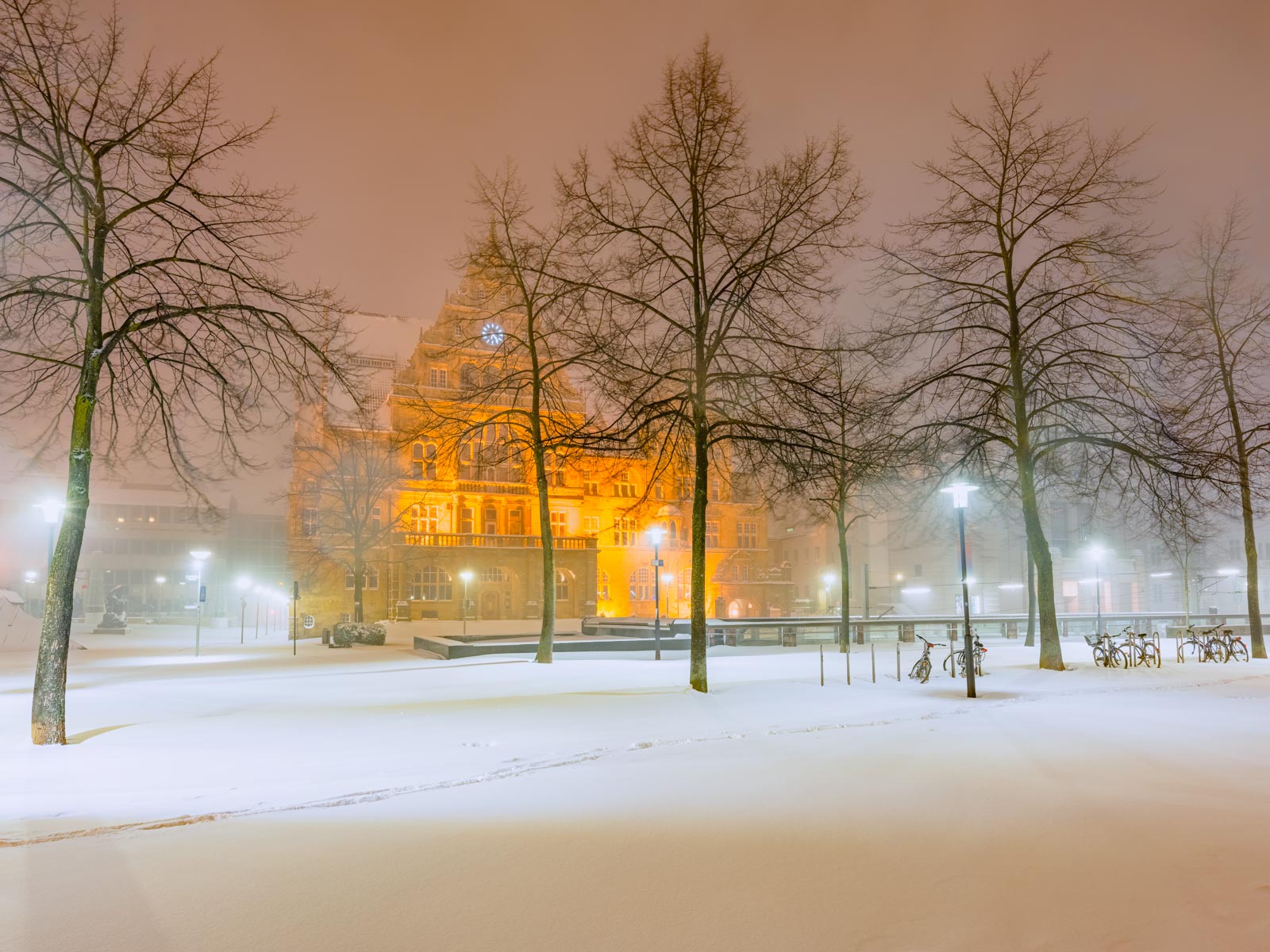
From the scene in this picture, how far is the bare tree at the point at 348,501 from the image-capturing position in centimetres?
4494

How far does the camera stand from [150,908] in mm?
5207

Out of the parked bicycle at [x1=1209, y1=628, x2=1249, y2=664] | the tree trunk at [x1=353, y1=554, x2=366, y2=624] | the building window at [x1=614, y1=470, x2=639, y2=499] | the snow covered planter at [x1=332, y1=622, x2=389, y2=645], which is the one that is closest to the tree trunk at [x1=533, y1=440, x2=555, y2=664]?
the snow covered planter at [x1=332, y1=622, x2=389, y2=645]

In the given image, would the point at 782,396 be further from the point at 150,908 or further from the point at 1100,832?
the point at 150,908

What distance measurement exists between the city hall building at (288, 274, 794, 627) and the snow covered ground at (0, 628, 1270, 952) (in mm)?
29443

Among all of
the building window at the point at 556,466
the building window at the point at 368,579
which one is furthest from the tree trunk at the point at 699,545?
the building window at the point at 368,579

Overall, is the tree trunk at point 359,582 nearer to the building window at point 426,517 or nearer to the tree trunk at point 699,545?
the building window at point 426,517

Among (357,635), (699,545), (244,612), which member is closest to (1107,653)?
(699,545)

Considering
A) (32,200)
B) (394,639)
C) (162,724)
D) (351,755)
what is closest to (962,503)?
(351,755)

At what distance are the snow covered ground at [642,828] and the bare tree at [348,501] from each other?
103 feet

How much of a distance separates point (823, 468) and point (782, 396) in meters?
1.54

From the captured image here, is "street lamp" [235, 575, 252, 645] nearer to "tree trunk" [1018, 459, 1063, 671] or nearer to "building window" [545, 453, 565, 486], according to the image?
"building window" [545, 453, 565, 486]

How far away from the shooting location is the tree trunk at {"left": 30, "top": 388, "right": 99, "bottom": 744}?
10.9 metres

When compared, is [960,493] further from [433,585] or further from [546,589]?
[433,585]

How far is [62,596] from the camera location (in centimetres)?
1109
